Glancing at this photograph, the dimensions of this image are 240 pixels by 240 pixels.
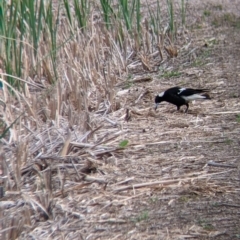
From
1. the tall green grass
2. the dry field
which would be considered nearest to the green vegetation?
the tall green grass

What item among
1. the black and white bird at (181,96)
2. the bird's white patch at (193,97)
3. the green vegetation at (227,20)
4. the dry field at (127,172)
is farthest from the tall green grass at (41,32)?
the green vegetation at (227,20)

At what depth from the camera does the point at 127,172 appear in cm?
421

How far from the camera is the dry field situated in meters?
3.49

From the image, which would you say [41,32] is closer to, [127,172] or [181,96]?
[181,96]

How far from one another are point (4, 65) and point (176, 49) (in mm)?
2306

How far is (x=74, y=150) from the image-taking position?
4.41m

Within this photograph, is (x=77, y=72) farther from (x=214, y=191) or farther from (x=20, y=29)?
(x=214, y=191)

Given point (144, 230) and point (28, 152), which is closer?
point (144, 230)

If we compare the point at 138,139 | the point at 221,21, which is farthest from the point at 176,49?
the point at 138,139

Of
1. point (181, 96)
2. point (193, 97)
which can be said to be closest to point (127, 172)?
point (181, 96)

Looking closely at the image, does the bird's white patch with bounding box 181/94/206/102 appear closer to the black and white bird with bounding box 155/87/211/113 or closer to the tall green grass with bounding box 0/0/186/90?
the black and white bird with bounding box 155/87/211/113

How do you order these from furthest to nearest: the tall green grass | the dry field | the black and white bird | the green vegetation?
1. the green vegetation
2. the tall green grass
3. the black and white bird
4. the dry field

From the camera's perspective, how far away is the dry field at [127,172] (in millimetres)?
3492

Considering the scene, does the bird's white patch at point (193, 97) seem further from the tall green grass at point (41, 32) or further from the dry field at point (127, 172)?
the tall green grass at point (41, 32)
